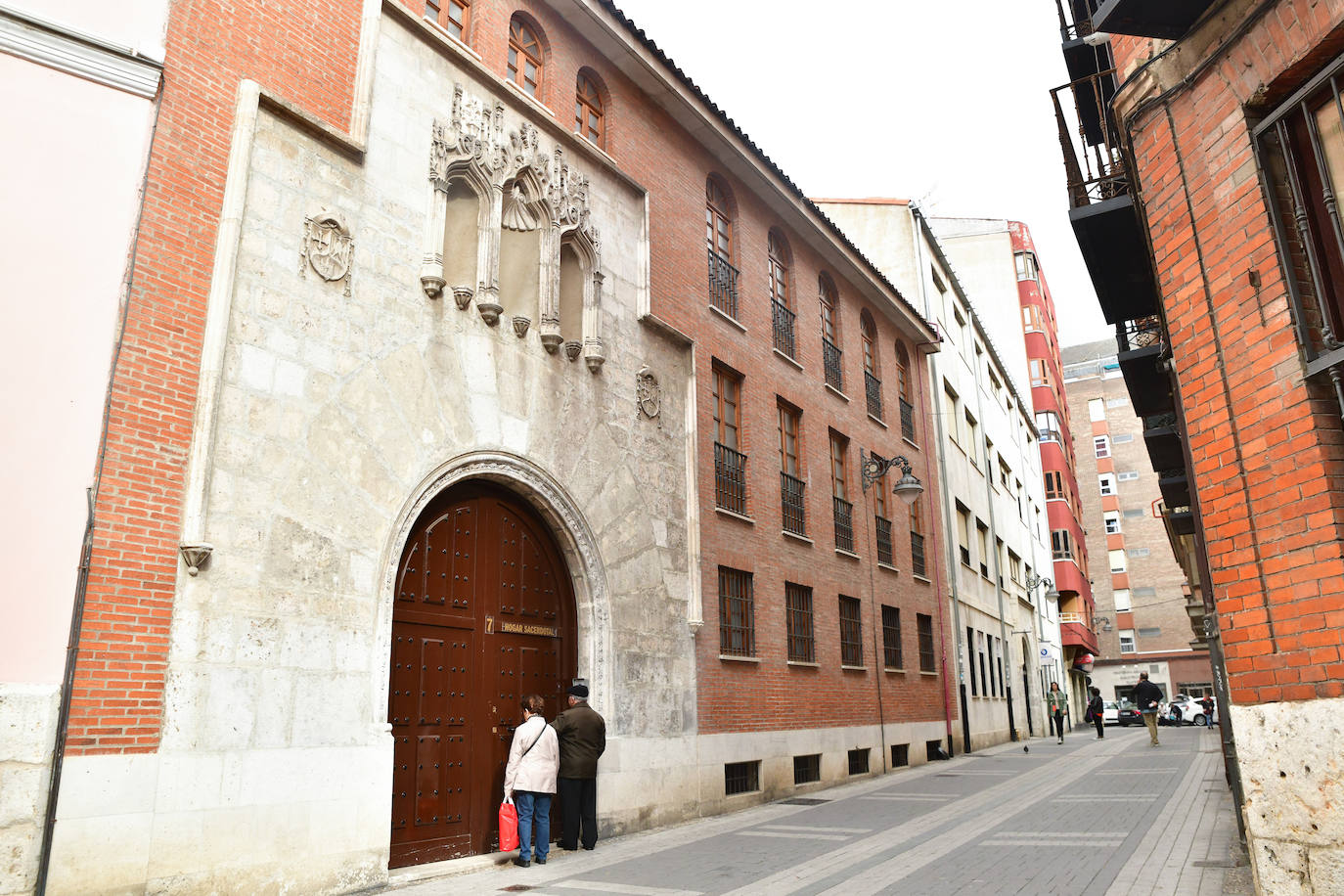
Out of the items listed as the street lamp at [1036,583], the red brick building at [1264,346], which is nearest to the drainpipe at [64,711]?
the red brick building at [1264,346]

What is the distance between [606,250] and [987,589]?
20.6 m

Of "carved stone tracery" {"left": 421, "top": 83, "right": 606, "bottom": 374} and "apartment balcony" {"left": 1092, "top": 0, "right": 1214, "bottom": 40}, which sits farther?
"carved stone tracery" {"left": 421, "top": 83, "right": 606, "bottom": 374}

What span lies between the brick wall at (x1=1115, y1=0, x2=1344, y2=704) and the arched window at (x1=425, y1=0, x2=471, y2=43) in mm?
7751

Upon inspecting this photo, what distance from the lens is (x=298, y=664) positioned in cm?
776

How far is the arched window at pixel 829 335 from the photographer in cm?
1973

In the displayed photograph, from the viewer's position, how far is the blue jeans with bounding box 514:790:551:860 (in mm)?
9289

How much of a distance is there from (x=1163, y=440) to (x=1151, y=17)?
12.1 meters

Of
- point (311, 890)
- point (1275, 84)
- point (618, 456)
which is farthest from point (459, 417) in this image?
point (1275, 84)

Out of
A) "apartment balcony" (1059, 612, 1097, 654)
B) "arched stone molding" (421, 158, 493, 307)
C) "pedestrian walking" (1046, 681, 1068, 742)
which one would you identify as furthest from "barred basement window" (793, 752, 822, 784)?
"apartment balcony" (1059, 612, 1097, 654)

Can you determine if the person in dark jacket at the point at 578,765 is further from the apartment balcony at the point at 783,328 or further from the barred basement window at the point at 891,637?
the barred basement window at the point at 891,637

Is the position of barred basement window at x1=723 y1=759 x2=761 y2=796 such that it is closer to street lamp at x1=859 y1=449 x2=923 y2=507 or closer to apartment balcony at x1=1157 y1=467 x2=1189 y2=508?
street lamp at x1=859 y1=449 x2=923 y2=507

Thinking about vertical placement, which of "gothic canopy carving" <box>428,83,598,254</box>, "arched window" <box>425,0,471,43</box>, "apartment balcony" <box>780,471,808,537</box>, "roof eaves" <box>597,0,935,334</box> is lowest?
"apartment balcony" <box>780,471,808,537</box>

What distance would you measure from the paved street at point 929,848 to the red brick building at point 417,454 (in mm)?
1045

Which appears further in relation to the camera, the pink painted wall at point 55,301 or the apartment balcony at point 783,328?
the apartment balcony at point 783,328
